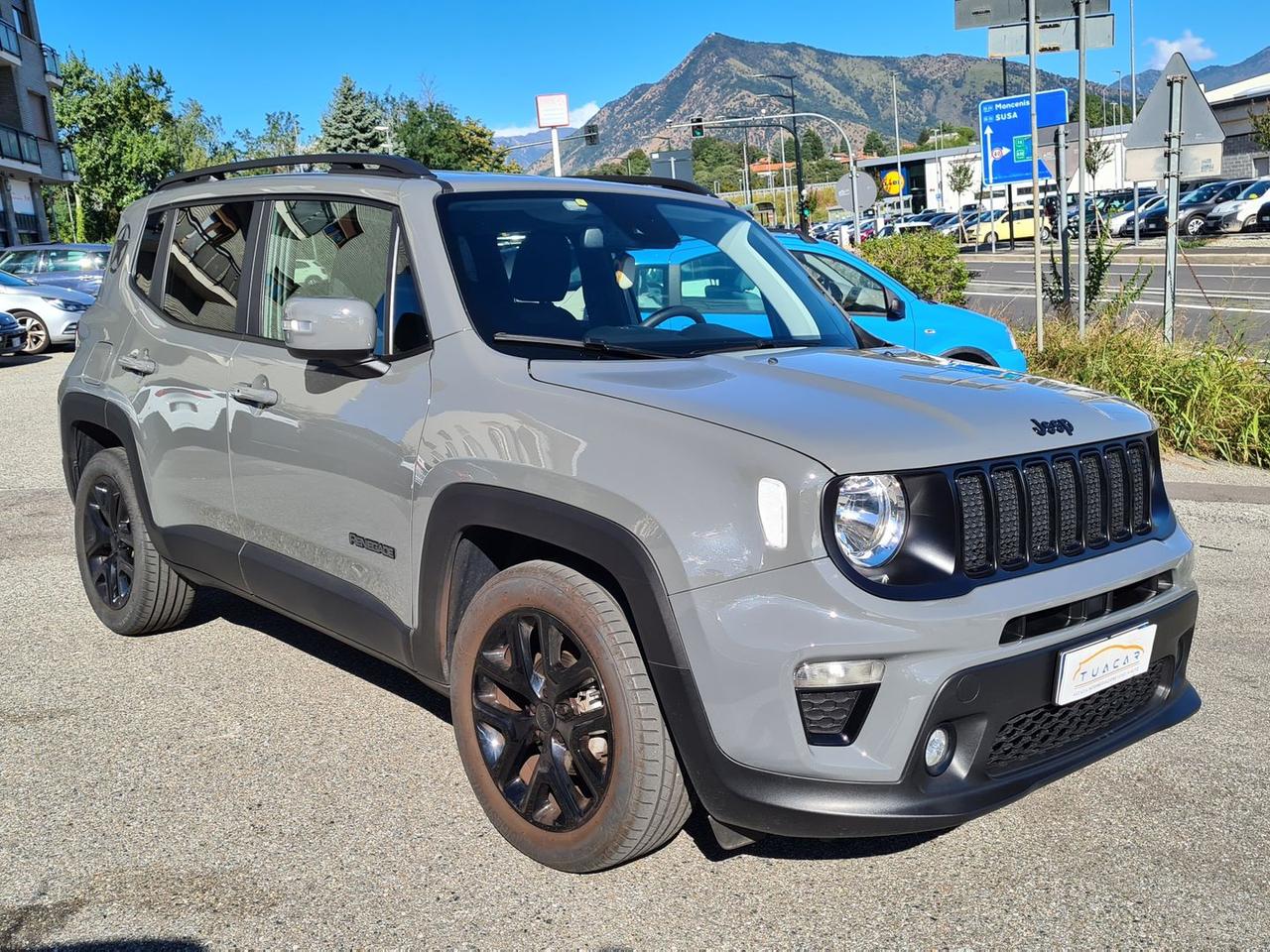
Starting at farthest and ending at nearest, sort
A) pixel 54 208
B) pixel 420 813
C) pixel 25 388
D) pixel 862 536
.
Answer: pixel 54 208, pixel 25 388, pixel 420 813, pixel 862 536

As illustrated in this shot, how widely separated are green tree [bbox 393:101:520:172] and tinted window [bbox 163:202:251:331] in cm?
5336

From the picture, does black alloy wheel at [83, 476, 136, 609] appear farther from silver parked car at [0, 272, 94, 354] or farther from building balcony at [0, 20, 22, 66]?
building balcony at [0, 20, 22, 66]

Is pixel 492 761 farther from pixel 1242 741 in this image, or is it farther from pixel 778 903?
pixel 1242 741

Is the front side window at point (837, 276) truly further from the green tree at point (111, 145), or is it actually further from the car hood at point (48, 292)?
the green tree at point (111, 145)

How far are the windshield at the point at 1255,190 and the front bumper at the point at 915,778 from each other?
45156 mm

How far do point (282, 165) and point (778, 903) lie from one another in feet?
10.2

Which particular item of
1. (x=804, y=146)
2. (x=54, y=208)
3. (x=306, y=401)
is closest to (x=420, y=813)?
(x=306, y=401)

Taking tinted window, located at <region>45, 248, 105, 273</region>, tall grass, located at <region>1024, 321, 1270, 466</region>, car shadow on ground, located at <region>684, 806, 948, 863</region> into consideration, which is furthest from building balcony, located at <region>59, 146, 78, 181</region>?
car shadow on ground, located at <region>684, 806, 948, 863</region>

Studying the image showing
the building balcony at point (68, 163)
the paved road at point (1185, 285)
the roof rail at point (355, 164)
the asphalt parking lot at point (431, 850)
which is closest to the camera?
the asphalt parking lot at point (431, 850)

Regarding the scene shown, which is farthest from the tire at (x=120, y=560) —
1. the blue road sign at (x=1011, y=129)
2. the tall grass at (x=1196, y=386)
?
the blue road sign at (x=1011, y=129)

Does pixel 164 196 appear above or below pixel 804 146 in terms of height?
below

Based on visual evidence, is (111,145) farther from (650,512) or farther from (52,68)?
(650,512)

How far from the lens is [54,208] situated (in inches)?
2324

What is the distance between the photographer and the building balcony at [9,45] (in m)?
45.4
